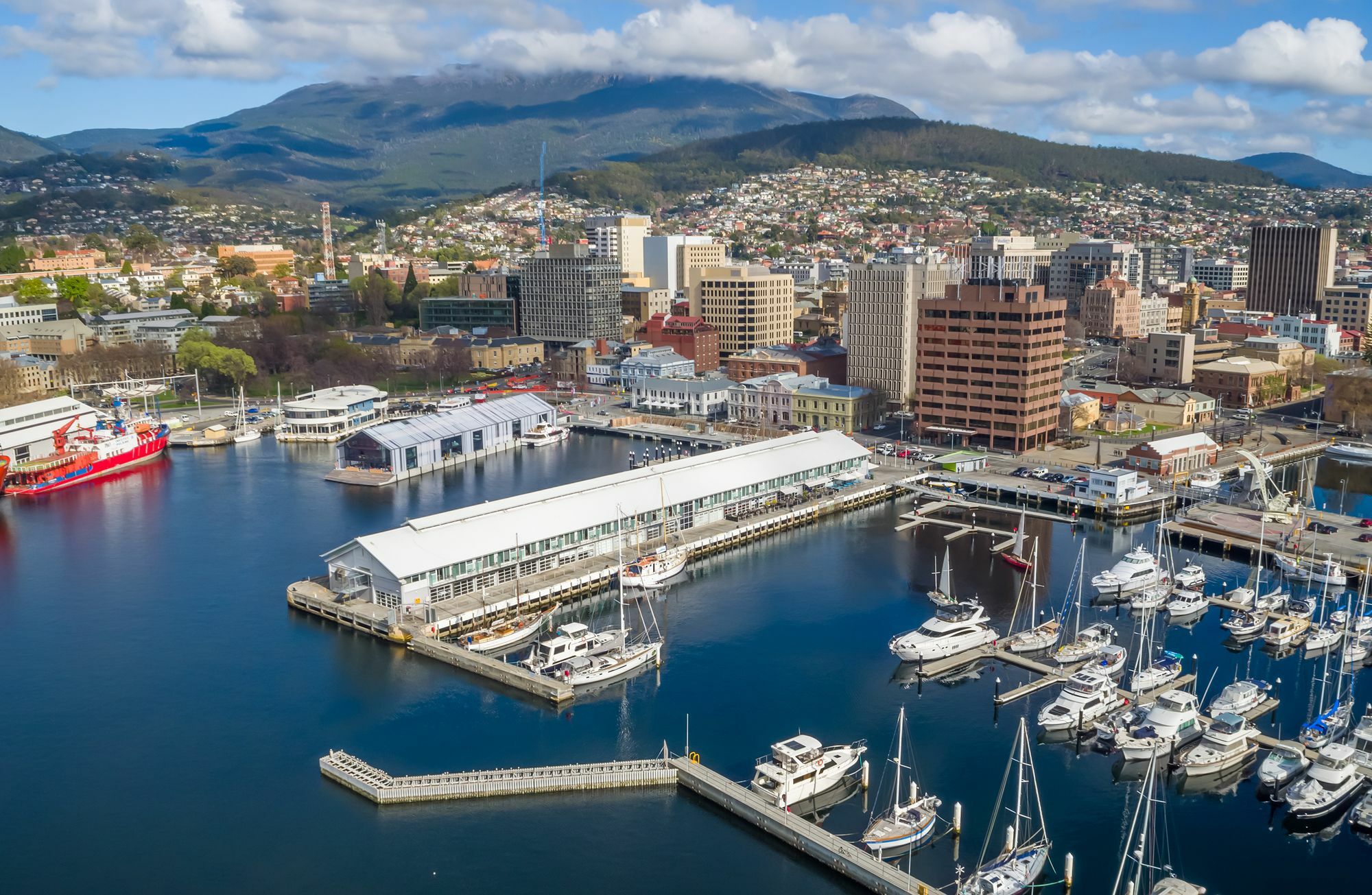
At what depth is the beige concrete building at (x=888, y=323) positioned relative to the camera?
56.7 metres

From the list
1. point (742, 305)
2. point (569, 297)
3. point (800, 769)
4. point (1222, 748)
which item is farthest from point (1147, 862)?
point (569, 297)

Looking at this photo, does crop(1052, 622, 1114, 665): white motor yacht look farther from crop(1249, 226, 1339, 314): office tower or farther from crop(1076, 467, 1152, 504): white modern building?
crop(1249, 226, 1339, 314): office tower

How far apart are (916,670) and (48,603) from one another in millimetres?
24161

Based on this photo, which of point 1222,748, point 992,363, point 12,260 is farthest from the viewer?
point 12,260

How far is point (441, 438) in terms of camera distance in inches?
1988

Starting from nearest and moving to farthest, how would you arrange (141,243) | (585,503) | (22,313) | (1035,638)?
1. (1035,638)
2. (585,503)
3. (22,313)
4. (141,243)

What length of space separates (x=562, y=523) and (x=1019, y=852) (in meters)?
18.4

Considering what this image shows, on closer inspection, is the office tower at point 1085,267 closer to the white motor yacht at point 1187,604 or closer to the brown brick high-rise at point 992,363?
the brown brick high-rise at point 992,363

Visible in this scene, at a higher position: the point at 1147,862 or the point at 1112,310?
the point at 1112,310

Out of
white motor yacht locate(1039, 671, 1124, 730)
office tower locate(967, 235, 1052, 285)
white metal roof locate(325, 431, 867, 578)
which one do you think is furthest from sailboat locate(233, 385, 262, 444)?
office tower locate(967, 235, 1052, 285)

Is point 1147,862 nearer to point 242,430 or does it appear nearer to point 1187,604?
point 1187,604

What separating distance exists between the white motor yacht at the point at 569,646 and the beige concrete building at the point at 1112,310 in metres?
68.2

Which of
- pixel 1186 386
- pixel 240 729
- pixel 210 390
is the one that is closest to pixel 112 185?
pixel 210 390

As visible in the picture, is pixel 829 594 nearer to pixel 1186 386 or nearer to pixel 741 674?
pixel 741 674
